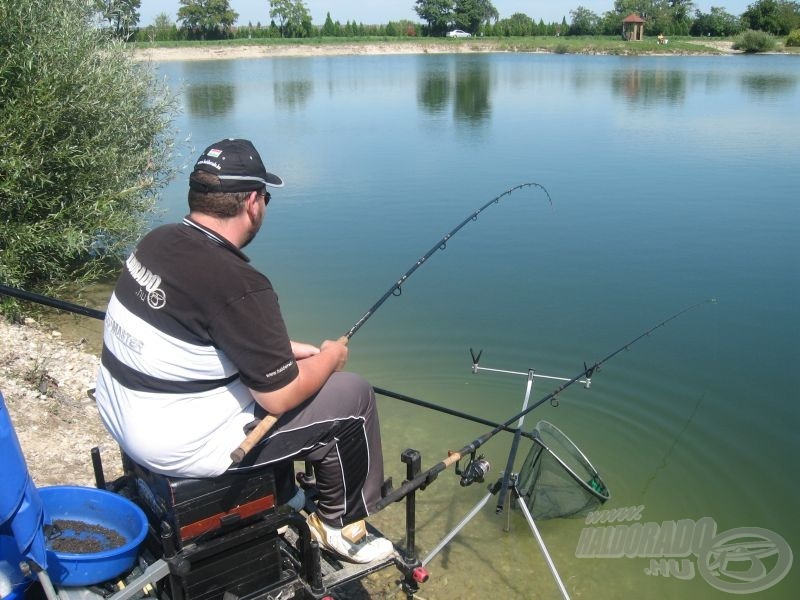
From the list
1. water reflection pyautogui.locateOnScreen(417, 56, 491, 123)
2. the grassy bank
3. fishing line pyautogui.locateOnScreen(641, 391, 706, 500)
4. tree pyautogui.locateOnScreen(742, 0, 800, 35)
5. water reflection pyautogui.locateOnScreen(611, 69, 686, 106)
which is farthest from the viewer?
tree pyautogui.locateOnScreen(742, 0, 800, 35)

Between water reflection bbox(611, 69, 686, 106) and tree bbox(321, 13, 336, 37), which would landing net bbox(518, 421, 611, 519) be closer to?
water reflection bbox(611, 69, 686, 106)

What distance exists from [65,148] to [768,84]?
28.5 meters

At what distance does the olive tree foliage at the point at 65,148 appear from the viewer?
6973 mm

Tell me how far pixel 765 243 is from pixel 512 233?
327 cm

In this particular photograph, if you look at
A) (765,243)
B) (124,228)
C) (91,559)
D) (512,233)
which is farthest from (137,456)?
(765,243)

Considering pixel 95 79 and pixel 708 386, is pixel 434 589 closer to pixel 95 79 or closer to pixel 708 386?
pixel 708 386

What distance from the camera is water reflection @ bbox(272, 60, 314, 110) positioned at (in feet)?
83.5

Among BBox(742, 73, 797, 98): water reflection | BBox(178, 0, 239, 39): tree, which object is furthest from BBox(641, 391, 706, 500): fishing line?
BBox(178, 0, 239, 39): tree

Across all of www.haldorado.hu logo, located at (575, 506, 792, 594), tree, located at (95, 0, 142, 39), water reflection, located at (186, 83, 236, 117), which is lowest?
www.haldorado.hu logo, located at (575, 506, 792, 594)

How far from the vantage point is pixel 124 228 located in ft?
26.5

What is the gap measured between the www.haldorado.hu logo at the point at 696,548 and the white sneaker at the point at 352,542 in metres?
2.09

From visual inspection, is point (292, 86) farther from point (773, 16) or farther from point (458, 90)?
point (773, 16)

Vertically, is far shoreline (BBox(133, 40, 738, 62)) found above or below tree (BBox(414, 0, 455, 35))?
below

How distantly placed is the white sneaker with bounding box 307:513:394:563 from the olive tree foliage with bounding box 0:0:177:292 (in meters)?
5.03
